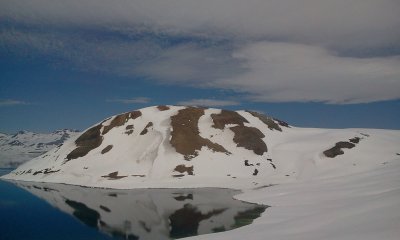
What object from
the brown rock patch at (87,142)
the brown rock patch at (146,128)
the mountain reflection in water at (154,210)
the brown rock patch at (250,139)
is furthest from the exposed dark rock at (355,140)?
the brown rock patch at (87,142)

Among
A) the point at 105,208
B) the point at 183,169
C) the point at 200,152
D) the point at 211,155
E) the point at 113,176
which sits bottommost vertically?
the point at 105,208

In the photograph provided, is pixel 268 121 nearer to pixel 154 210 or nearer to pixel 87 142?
pixel 87 142

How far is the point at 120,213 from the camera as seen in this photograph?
2199 inches

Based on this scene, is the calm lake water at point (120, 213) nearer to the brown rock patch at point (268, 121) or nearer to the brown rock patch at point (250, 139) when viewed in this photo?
the brown rock patch at point (250, 139)

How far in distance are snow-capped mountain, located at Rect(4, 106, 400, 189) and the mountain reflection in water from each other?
463 inches

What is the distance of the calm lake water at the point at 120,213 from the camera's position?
42406mm

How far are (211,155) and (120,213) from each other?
183 ft

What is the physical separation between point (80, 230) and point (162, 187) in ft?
148

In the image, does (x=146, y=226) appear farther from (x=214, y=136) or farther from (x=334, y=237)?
(x=214, y=136)

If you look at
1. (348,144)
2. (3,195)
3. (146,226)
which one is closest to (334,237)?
(146,226)

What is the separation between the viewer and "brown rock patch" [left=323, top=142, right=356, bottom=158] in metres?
106

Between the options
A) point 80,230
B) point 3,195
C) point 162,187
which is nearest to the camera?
point 80,230

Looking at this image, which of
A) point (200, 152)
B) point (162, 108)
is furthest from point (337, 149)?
point (162, 108)

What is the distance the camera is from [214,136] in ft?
401
